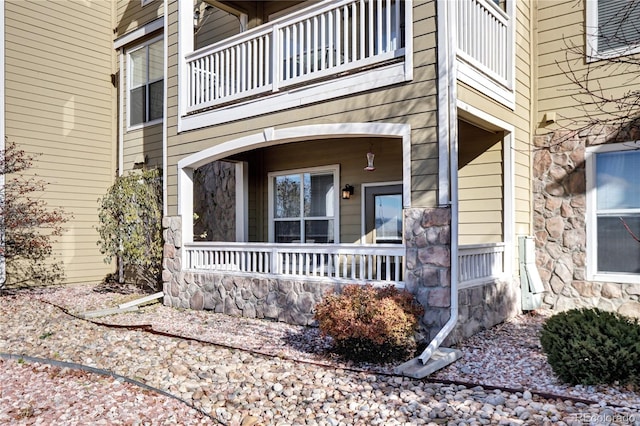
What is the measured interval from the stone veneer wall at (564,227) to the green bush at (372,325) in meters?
2.84

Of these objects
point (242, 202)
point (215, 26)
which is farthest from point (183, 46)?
point (242, 202)

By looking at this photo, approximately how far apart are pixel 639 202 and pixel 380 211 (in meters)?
3.54

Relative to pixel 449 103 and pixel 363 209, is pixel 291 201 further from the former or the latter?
pixel 449 103

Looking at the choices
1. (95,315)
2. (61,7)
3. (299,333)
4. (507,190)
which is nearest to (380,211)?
(507,190)

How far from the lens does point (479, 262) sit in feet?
20.1

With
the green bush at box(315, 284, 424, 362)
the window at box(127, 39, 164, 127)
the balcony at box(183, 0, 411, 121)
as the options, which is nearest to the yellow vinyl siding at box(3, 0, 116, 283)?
the window at box(127, 39, 164, 127)

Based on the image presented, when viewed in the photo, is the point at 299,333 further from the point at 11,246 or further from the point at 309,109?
the point at 11,246

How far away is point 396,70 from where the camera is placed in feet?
18.5

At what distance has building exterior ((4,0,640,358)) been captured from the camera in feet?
17.9

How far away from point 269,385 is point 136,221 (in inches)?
209

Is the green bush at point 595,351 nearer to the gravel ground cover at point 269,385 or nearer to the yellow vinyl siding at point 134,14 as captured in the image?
the gravel ground cover at point 269,385

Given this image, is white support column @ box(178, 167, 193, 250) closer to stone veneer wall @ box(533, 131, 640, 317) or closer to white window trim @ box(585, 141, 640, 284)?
stone veneer wall @ box(533, 131, 640, 317)

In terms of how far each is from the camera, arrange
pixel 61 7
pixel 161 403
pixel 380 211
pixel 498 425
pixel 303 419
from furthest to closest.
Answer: pixel 61 7, pixel 380 211, pixel 161 403, pixel 303 419, pixel 498 425
